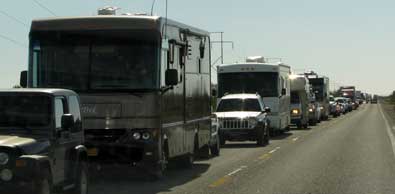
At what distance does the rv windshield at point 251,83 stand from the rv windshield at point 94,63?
674 inches

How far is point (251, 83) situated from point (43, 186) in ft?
72.5

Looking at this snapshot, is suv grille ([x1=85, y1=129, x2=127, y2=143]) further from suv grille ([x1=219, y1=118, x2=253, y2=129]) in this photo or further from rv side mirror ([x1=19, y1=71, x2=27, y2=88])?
suv grille ([x1=219, y1=118, x2=253, y2=129])

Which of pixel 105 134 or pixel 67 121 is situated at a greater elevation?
pixel 67 121

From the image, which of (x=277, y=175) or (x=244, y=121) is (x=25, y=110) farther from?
(x=244, y=121)

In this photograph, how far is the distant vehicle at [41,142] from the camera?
917 cm

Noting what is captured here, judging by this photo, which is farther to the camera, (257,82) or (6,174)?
(257,82)

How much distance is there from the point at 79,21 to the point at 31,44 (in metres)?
1.00

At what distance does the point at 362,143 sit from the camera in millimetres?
28031

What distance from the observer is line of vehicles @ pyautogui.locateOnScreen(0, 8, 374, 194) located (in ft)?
33.0

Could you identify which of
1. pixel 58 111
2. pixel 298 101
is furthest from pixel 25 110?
pixel 298 101

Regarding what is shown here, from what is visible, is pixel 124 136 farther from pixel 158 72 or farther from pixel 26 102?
pixel 26 102

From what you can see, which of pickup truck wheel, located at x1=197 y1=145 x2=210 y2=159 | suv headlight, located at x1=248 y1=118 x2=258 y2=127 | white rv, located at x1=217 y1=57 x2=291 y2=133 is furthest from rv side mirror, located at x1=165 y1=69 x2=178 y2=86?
white rv, located at x1=217 y1=57 x2=291 y2=133

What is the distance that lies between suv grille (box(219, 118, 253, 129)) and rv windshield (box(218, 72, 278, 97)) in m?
4.51

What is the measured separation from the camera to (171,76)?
47.1ft
